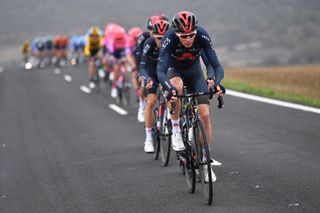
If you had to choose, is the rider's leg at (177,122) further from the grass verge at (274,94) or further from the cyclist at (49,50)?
the cyclist at (49,50)

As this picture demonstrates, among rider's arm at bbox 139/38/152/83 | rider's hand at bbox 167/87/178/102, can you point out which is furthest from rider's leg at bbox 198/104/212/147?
rider's arm at bbox 139/38/152/83

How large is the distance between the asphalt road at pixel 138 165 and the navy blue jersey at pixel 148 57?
1297 mm

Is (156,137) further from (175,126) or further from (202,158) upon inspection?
(202,158)

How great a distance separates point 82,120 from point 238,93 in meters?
5.11

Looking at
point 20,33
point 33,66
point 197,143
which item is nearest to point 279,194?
point 197,143

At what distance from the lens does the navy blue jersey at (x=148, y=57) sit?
35.0 ft

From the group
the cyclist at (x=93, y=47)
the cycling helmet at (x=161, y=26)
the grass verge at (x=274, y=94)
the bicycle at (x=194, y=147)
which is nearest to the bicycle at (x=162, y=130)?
the cycling helmet at (x=161, y=26)

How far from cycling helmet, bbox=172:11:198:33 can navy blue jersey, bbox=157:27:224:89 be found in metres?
0.38

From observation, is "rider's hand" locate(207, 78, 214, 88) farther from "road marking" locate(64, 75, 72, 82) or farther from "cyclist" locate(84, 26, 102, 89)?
"road marking" locate(64, 75, 72, 82)

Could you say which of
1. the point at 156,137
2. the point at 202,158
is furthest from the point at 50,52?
the point at 202,158

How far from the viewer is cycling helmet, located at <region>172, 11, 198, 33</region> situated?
8008mm

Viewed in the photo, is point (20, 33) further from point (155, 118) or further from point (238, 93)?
point (155, 118)

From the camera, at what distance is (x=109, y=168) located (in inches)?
404

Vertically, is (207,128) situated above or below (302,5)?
below
